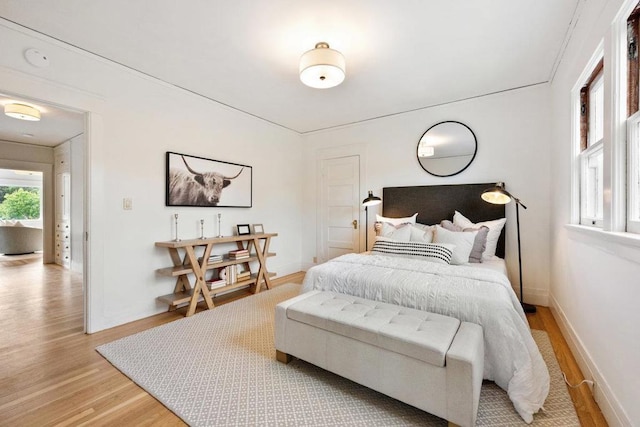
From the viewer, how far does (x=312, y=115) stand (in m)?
4.26

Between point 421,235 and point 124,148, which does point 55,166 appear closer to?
point 124,148

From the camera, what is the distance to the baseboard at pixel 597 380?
1354 mm

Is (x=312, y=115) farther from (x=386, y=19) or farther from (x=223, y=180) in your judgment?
(x=386, y=19)

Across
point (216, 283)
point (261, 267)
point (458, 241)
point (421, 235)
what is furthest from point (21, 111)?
point (458, 241)

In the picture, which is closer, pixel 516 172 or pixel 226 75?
pixel 226 75

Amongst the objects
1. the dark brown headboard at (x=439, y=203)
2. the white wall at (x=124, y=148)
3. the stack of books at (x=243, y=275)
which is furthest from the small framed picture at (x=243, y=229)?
the dark brown headboard at (x=439, y=203)

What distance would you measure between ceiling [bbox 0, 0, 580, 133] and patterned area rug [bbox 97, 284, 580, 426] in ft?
8.58

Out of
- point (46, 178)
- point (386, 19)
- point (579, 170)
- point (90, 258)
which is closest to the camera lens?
point (386, 19)

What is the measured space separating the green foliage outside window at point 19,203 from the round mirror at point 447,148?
430 inches

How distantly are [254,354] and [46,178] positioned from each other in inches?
266

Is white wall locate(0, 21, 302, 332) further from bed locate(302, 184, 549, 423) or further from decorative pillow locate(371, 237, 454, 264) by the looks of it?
decorative pillow locate(371, 237, 454, 264)

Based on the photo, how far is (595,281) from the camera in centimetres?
174

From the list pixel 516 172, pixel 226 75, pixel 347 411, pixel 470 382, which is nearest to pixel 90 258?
pixel 226 75

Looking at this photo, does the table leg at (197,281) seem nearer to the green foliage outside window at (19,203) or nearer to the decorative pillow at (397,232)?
the decorative pillow at (397,232)
